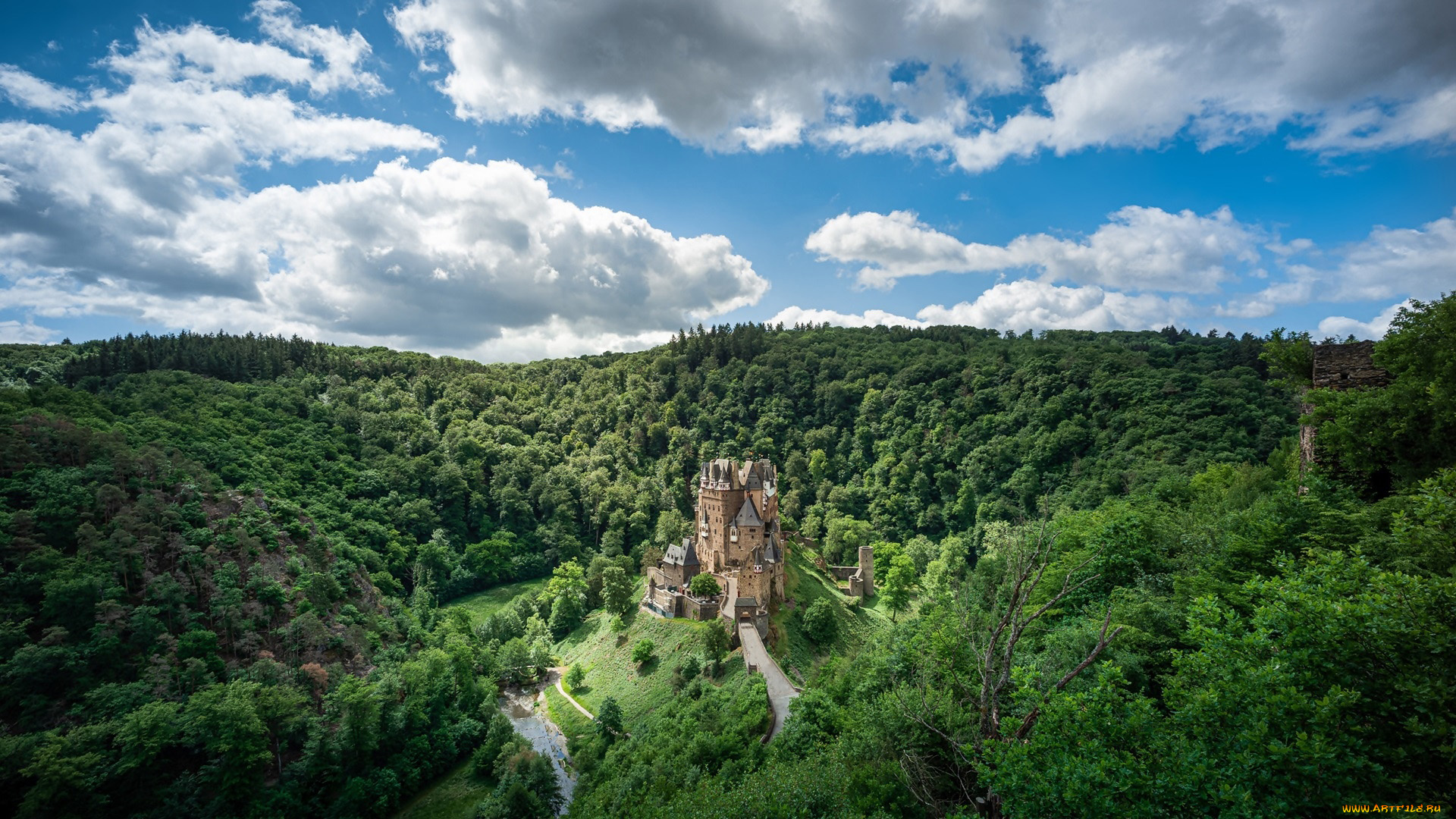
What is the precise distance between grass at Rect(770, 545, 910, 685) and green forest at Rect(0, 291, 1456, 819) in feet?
2.35

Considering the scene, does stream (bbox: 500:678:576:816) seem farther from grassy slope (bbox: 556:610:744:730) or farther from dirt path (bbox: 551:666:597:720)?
grassy slope (bbox: 556:610:744:730)

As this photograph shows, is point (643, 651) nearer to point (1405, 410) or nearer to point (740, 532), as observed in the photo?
point (740, 532)

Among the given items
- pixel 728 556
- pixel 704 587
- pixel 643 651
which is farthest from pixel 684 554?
pixel 643 651

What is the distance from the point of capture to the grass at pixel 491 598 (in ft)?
256

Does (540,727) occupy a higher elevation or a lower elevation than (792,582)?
lower

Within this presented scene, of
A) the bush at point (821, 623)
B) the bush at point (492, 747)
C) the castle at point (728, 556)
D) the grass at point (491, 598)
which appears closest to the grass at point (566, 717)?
the bush at point (492, 747)

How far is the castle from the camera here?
162 feet

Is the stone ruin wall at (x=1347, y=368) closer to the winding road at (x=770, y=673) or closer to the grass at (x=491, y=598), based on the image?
the winding road at (x=770, y=673)

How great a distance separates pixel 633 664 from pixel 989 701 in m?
44.9

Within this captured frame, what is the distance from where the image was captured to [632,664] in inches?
2036

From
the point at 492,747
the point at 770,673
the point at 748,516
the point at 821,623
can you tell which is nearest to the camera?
the point at 770,673

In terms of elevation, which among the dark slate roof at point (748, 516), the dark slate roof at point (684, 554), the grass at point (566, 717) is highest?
the dark slate roof at point (748, 516)

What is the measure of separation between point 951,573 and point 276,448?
9194 centimetres

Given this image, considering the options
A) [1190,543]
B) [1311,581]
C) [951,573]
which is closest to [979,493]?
[951,573]
